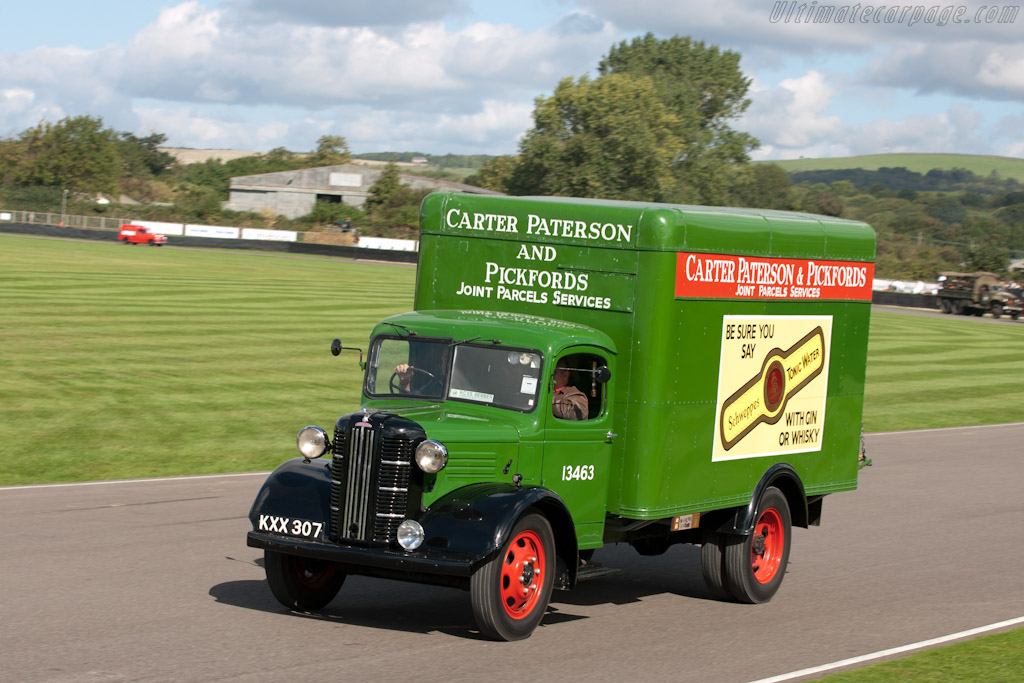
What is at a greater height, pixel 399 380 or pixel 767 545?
pixel 399 380

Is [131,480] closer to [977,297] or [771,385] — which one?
[771,385]

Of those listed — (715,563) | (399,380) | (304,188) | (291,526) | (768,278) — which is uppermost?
(304,188)

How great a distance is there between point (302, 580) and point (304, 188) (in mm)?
103030

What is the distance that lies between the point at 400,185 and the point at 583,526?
94475mm

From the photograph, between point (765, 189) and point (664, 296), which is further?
point (765, 189)

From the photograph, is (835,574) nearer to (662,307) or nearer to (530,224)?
(662,307)

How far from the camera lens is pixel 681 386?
8.90 meters

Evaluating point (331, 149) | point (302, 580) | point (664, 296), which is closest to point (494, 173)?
point (331, 149)

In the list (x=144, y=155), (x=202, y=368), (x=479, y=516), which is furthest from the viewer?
(x=144, y=155)

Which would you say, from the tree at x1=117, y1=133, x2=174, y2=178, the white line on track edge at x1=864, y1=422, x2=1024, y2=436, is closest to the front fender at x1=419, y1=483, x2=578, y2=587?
the white line on track edge at x1=864, y1=422, x2=1024, y2=436

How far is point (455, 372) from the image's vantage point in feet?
27.4

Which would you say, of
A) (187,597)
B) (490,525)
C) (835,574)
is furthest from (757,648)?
(187,597)

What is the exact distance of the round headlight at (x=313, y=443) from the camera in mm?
8078

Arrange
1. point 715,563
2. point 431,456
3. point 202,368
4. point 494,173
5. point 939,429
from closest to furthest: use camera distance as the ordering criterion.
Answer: point 431,456
point 715,563
point 939,429
point 202,368
point 494,173
